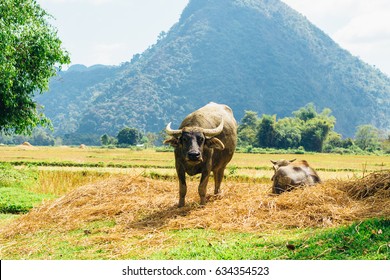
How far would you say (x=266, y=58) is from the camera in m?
159

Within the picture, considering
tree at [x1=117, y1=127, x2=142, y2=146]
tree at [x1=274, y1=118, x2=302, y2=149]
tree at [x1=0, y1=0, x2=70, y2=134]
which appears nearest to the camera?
tree at [x1=0, y1=0, x2=70, y2=134]

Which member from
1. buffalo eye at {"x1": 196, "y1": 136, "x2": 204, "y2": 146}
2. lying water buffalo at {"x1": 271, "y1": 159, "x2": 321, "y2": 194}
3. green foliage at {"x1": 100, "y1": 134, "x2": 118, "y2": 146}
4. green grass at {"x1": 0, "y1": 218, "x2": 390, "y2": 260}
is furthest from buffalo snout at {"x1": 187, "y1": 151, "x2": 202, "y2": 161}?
green foliage at {"x1": 100, "y1": 134, "x2": 118, "y2": 146}

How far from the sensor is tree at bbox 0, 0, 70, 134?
1480cm

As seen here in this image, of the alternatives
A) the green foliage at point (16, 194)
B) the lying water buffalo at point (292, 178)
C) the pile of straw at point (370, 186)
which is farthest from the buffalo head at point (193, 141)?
the green foliage at point (16, 194)

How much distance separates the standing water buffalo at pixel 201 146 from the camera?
25.2ft

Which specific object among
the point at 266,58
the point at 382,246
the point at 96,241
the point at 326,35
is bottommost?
the point at 96,241

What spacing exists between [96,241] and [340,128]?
12863 cm

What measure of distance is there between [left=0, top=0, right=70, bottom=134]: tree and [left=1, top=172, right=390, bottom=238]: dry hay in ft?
21.9

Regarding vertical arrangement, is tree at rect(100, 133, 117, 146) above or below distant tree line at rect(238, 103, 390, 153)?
below

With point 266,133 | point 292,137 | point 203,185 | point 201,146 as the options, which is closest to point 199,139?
point 201,146

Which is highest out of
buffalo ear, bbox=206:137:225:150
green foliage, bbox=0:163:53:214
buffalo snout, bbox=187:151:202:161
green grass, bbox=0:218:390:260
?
buffalo ear, bbox=206:137:225:150

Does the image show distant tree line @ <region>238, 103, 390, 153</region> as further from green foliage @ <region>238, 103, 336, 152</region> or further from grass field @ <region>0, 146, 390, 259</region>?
grass field @ <region>0, 146, 390, 259</region>
